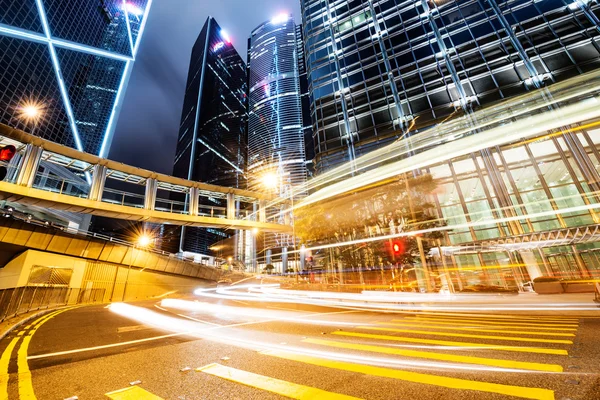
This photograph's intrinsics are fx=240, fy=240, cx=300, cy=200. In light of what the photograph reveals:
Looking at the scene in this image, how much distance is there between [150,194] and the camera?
2120 centimetres

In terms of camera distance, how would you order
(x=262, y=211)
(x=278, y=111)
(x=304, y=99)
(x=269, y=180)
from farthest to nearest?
(x=304, y=99) < (x=278, y=111) < (x=269, y=180) < (x=262, y=211)

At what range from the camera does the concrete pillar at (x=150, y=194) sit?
20578mm

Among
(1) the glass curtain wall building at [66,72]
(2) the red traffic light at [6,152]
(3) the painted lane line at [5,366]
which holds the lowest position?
(3) the painted lane line at [5,366]

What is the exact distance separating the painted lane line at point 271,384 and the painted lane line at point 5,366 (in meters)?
2.39

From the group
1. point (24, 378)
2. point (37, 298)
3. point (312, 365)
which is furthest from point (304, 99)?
point (24, 378)

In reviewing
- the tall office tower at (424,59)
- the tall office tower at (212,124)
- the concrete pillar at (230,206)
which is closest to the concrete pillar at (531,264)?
the tall office tower at (424,59)

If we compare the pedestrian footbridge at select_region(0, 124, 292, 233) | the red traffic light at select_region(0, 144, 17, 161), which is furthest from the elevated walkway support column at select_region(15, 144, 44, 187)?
the red traffic light at select_region(0, 144, 17, 161)

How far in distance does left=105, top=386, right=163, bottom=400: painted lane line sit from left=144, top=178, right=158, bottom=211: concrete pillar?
66.2ft

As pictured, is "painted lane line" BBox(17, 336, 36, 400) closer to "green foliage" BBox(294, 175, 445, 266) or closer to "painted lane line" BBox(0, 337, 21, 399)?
"painted lane line" BBox(0, 337, 21, 399)

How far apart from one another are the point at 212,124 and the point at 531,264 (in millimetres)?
130241

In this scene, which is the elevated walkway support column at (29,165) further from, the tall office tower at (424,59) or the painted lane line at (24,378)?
the tall office tower at (424,59)

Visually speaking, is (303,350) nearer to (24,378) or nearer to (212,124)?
(24,378)

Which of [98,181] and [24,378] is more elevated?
[98,181]

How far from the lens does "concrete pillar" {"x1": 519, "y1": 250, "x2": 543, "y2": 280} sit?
840 inches
